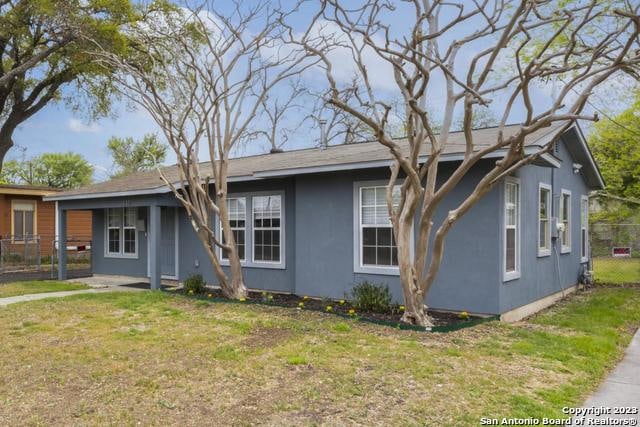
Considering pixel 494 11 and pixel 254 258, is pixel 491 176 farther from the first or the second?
pixel 254 258

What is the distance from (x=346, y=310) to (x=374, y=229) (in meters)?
1.56

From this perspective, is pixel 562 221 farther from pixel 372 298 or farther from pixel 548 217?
pixel 372 298

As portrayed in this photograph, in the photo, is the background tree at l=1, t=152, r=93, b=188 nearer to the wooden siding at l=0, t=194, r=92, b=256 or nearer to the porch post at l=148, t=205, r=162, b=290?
the wooden siding at l=0, t=194, r=92, b=256

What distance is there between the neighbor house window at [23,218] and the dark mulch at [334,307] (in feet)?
41.5

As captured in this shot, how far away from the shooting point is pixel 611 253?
15125 millimetres

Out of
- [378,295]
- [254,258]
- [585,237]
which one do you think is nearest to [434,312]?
[378,295]

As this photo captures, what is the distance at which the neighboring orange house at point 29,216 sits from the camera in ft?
61.3

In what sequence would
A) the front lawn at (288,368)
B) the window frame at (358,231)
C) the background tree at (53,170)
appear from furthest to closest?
the background tree at (53,170) < the window frame at (358,231) < the front lawn at (288,368)

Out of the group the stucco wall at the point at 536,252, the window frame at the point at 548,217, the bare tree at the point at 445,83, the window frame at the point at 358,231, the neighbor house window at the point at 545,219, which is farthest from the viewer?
the neighbor house window at the point at 545,219

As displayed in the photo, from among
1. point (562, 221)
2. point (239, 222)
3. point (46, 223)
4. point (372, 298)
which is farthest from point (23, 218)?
point (562, 221)

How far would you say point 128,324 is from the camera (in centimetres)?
755

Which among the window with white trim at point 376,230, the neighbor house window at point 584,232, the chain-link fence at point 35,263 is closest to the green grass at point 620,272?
the neighbor house window at point 584,232

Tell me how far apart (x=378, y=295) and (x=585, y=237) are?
8249 mm

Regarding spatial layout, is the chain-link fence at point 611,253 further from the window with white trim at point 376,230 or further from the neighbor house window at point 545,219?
the window with white trim at point 376,230
